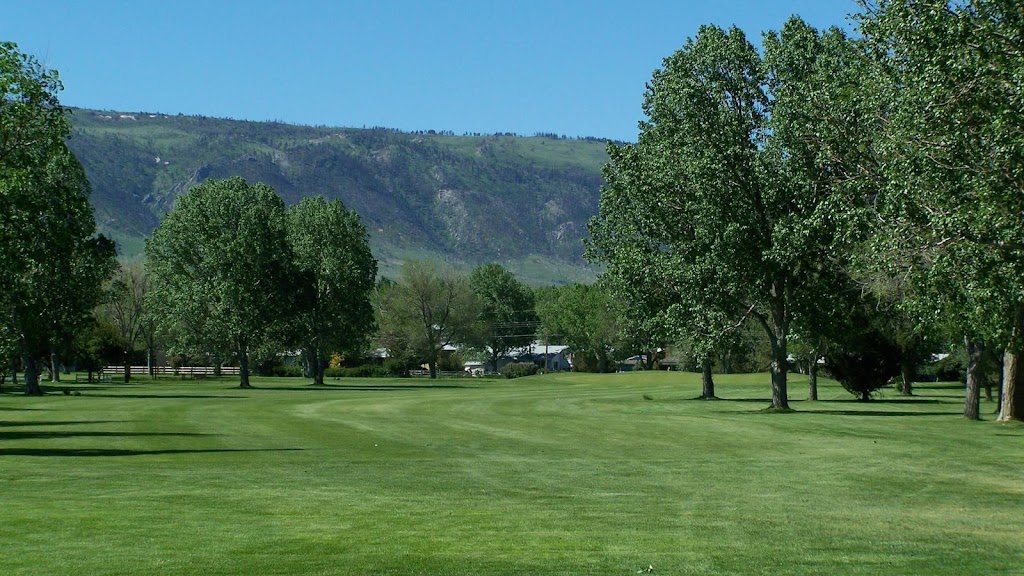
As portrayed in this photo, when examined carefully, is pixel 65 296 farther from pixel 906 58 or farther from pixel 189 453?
pixel 906 58

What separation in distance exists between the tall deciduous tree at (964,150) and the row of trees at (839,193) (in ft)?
0.15

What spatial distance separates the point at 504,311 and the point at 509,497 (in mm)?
167988

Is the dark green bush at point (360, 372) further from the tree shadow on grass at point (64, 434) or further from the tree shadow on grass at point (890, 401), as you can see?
the tree shadow on grass at point (64, 434)

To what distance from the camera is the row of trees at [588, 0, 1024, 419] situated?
25500mm

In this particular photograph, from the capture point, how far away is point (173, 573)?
11875 mm

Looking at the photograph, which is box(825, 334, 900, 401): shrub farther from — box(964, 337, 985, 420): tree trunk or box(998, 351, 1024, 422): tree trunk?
box(998, 351, 1024, 422): tree trunk

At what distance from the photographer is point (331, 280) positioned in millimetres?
98438

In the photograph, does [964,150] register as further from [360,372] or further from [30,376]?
[360,372]

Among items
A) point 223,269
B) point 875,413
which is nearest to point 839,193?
point 875,413

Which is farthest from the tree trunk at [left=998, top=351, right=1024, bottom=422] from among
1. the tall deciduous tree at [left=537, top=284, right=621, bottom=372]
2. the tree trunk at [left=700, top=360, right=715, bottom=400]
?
the tall deciduous tree at [left=537, top=284, right=621, bottom=372]

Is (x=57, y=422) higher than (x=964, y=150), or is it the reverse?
(x=964, y=150)

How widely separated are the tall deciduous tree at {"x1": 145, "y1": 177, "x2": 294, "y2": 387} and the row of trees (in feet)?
126

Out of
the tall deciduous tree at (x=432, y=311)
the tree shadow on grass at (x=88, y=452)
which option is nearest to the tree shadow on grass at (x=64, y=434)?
the tree shadow on grass at (x=88, y=452)

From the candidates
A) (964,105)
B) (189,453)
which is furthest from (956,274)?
(189,453)
